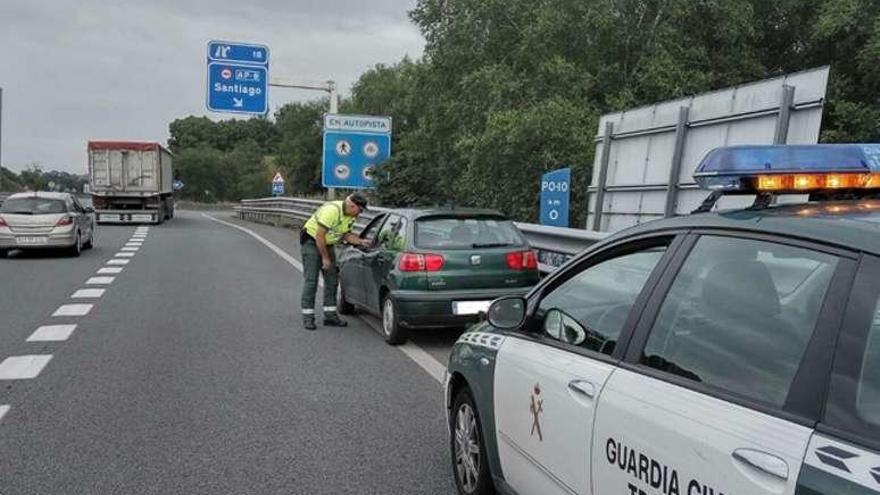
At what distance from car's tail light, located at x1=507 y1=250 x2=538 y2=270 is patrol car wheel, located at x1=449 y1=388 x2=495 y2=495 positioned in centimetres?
412

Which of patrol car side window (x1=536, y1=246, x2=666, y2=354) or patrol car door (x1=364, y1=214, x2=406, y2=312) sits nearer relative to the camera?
patrol car side window (x1=536, y1=246, x2=666, y2=354)

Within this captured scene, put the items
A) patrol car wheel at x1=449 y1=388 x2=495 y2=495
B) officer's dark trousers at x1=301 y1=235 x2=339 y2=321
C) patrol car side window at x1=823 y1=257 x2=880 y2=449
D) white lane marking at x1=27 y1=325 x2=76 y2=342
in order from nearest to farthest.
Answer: patrol car side window at x1=823 y1=257 x2=880 y2=449 → patrol car wheel at x1=449 y1=388 x2=495 y2=495 → white lane marking at x1=27 y1=325 x2=76 y2=342 → officer's dark trousers at x1=301 y1=235 x2=339 y2=321

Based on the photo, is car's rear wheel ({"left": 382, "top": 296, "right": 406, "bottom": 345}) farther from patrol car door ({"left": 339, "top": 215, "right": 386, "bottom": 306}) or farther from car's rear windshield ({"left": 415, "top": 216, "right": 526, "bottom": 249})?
patrol car door ({"left": 339, "top": 215, "right": 386, "bottom": 306})

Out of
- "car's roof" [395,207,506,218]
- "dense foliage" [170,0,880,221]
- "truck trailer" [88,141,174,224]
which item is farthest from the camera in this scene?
"truck trailer" [88,141,174,224]

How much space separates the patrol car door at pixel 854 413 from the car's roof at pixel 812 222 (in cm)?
10

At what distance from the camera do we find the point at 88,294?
11922 mm

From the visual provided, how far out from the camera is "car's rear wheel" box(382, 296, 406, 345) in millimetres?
8281

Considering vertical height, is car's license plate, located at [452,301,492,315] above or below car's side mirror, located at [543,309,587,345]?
below

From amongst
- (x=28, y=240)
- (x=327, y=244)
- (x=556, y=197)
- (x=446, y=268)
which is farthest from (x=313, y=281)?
(x=28, y=240)

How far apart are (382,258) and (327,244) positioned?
1228mm

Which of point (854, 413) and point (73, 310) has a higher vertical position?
point (854, 413)

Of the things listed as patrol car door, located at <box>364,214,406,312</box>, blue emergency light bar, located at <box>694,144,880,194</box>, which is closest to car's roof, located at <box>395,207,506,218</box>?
patrol car door, located at <box>364,214,406,312</box>

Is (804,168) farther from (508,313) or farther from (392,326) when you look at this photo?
(392,326)

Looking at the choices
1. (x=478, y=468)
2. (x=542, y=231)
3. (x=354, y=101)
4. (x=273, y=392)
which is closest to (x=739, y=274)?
(x=478, y=468)
